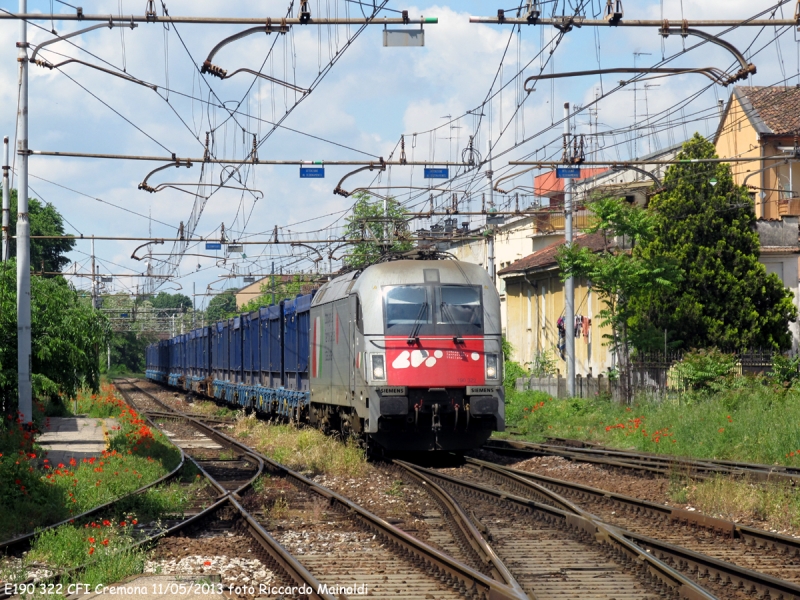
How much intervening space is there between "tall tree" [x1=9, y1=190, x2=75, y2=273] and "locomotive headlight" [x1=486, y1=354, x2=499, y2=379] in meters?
46.0

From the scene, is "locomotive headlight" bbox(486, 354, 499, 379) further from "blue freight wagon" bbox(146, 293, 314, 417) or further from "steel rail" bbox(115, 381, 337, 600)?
"blue freight wagon" bbox(146, 293, 314, 417)

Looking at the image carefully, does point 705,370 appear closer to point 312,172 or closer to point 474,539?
point 312,172

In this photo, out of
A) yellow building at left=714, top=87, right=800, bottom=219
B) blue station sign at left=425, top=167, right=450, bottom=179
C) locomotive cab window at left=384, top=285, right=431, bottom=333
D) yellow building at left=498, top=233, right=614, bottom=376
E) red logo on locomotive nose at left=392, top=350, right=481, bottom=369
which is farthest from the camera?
yellow building at left=714, top=87, right=800, bottom=219

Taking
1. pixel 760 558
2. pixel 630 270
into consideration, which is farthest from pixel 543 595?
pixel 630 270

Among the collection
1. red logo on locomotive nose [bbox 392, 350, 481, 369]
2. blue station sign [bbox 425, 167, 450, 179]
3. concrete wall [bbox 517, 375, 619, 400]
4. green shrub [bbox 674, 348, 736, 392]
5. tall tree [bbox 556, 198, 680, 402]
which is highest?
blue station sign [bbox 425, 167, 450, 179]

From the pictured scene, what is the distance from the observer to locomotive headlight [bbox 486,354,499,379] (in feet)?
54.7

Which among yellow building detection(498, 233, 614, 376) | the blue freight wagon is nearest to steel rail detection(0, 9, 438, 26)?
the blue freight wagon

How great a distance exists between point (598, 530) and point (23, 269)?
12410 millimetres

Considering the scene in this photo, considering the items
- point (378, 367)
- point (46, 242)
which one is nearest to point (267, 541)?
point (378, 367)

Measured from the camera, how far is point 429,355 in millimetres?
16406

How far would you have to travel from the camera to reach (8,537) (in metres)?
10.3

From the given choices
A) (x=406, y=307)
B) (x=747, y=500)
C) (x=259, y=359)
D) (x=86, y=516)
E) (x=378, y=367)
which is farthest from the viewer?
(x=259, y=359)

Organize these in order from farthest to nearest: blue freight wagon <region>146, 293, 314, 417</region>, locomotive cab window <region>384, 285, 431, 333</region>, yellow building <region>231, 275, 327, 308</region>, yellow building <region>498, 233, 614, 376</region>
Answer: yellow building <region>498, 233, 614, 376</region>, yellow building <region>231, 275, 327, 308</region>, blue freight wagon <region>146, 293, 314, 417</region>, locomotive cab window <region>384, 285, 431, 333</region>

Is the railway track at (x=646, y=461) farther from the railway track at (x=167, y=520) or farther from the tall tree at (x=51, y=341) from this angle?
the tall tree at (x=51, y=341)
